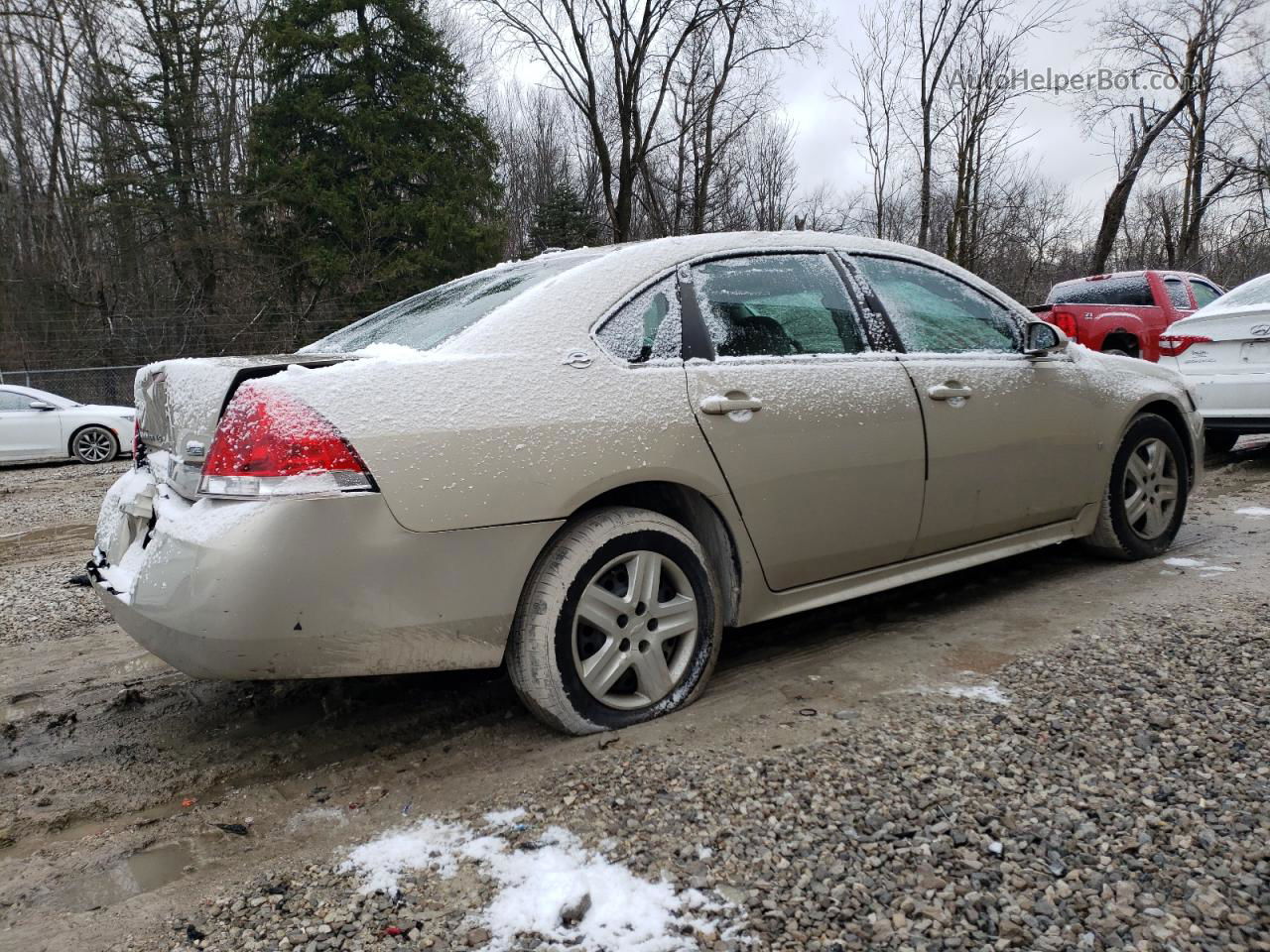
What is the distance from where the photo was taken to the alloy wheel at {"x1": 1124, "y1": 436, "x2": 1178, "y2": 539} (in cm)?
429

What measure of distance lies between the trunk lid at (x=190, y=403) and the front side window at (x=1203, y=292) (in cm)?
1234

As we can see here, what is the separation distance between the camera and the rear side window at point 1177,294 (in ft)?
36.5

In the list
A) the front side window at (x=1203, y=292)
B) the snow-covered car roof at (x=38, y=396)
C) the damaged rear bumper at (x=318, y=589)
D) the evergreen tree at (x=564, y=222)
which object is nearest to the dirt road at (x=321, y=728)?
the damaged rear bumper at (x=318, y=589)

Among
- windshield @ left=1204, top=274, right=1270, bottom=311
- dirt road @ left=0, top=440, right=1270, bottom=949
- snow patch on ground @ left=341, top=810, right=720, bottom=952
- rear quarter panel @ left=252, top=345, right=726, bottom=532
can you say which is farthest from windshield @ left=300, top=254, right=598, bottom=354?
windshield @ left=1204, top=274, right=1270, bottom=311

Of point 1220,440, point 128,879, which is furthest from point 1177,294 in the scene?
point 128,879

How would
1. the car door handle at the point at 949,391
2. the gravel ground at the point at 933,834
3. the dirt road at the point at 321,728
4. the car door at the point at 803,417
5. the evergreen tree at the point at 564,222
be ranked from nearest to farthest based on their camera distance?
the gravel ground at the point at 933,834 < the dirt road at the point at 321,728 < the car door at the point at 803,417 < the car door handle at the point at 949,391 < the evergreen tree at the point at 564,222

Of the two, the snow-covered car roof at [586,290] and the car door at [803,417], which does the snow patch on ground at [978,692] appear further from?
the snow-covered car roof at [586,290]

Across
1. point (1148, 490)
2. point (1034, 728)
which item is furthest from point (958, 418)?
point (1148, 490)

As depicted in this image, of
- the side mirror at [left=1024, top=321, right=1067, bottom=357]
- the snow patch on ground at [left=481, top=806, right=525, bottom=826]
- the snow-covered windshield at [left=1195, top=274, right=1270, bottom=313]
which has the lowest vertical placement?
the snow patch on ground at [left=481, top=806, right=525, bottom=826]

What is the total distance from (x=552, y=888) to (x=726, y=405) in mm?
1495

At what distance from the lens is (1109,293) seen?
11430 mm

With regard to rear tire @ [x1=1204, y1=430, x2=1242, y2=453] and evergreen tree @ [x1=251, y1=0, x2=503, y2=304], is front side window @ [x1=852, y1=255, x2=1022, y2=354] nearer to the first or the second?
rear tire @ [x1=1204, y1=430, x2=1242, y2=453]

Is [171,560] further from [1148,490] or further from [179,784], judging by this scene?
[1148,490]

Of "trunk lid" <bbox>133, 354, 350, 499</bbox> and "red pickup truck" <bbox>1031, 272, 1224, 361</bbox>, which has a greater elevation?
"red pickup truck" <bbox>1031, 272, 1224, 361</bbox>
